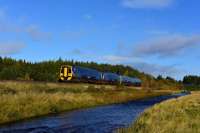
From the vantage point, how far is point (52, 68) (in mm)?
130500

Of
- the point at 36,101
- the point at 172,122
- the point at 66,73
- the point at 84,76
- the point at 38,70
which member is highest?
the point at 38,70

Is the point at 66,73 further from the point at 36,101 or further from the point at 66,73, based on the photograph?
the point at 36,101

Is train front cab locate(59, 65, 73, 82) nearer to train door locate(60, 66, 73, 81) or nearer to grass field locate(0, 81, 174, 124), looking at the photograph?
train door locate(60, 66, 73, 81)

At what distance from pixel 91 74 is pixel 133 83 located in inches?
1271

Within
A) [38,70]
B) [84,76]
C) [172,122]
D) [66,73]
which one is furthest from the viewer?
[38,70]

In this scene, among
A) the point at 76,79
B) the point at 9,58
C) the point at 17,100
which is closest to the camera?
the point at 17,100

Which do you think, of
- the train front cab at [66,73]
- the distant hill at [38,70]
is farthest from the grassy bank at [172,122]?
the distant hill at [38,70]

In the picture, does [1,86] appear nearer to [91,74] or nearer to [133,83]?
[91,74]

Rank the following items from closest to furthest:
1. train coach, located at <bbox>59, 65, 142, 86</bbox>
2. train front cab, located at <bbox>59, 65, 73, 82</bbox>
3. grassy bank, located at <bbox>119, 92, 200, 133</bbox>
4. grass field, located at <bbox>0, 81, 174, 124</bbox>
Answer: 1. grassy bank, located at <bbox>119, 92, 200, 133</bbox>
2. grass field, located at <bbox>0, 81, 174, 124</bbox>
3. train front cab, located at <bbox>59, 65, 73, 82</bbox>
4. train coach, located at <bbox>59, 65, 142, 86</bbox>

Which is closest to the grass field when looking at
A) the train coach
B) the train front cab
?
the train front cab

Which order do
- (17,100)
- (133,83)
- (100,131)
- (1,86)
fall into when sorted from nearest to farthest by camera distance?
(100,131)
(17,100)
(1,86)
(133,83)

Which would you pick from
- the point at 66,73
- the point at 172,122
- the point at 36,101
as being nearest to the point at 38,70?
the point at 66,73

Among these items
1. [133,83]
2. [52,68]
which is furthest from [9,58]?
[133,83]

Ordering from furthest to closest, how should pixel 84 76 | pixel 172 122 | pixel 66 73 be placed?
1. pixel 84 76
2. pixel 66 73
3. pixel 172 122
